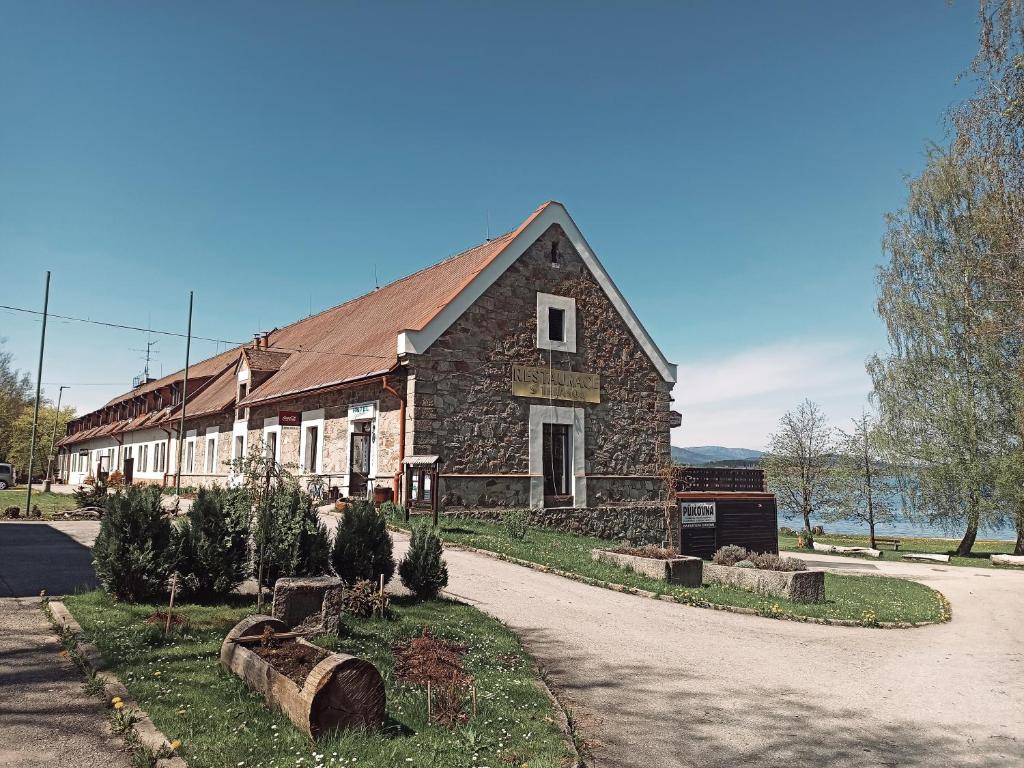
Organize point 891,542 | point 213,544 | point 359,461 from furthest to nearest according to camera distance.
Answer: point 891,542, point 359,461, point 213,544

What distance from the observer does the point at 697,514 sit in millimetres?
23750

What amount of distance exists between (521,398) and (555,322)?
2.82m

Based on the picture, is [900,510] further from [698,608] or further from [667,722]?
[667,722]

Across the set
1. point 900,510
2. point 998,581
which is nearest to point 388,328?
point 998,581

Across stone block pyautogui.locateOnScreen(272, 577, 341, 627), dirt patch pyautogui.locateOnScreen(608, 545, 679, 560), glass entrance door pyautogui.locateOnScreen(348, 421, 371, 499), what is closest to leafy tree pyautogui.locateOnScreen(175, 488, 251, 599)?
stone block pyautogui.locateOnScreen(272, 577, 341, 627)

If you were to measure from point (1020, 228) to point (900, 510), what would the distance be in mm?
27897

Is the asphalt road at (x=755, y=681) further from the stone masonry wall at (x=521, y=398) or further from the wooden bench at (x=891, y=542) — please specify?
the wooden bench at (x=891, y=542)

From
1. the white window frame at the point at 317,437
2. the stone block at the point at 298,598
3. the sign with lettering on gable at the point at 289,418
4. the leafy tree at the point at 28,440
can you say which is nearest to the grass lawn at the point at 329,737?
the stone block at the point at 298,598

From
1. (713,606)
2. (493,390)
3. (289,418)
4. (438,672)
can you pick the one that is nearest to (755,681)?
(438,672)

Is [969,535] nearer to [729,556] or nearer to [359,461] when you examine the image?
[729,556]

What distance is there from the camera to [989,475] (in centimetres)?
3038

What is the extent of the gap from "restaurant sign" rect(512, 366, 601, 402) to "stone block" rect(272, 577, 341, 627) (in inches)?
513

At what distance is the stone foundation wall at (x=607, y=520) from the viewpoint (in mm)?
19969

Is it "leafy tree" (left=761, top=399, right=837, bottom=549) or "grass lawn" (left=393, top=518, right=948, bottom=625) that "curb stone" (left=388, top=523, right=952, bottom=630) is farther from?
"leafy tree" (left=761, top=399, right=837, bottom=549)
